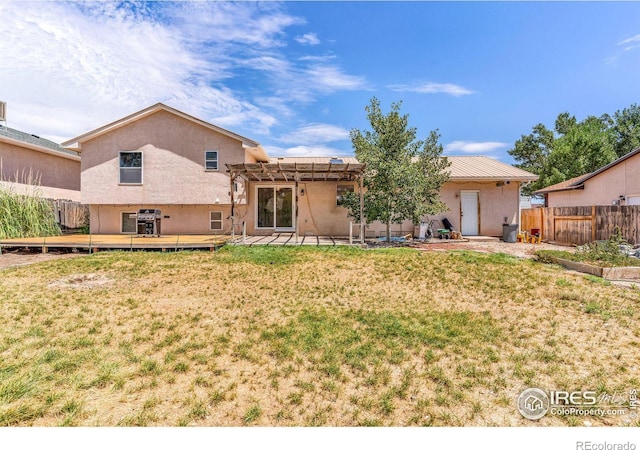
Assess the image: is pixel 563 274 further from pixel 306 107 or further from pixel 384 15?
pixel 306 107

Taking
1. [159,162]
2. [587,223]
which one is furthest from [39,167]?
[587,223]

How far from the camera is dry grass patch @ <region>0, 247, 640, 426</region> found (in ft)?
8.62

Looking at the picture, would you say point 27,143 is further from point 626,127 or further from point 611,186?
point 626,127

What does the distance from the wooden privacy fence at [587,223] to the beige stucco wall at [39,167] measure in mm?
25565

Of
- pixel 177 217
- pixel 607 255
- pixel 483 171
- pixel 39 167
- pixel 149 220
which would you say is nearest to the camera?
pixel 607 255

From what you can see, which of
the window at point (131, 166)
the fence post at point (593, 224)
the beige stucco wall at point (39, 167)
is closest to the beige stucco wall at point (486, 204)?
the fence post at point (593, 224)

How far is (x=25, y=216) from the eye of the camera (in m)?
12.4

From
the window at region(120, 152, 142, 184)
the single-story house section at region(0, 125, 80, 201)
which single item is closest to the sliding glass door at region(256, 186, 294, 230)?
the window at region(120, 152, 142, 184)

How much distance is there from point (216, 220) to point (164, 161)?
11.3 ft

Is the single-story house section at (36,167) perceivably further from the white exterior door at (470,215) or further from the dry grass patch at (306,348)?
the white exterior door at (470,215)

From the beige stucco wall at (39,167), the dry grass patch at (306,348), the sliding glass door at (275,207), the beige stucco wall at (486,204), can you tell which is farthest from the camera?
the beige stucco wall at (486,204)

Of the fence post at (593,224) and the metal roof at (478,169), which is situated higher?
the metal roof at (478,169)

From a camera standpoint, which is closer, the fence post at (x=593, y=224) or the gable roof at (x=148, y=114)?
the fence post at (x=593, y=224)

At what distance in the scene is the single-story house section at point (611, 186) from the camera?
14844mm
